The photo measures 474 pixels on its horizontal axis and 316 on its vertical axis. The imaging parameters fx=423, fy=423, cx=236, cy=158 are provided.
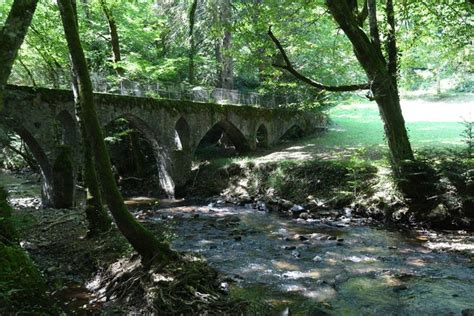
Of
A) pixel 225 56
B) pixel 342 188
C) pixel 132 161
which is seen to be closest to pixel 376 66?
pixel 342 188

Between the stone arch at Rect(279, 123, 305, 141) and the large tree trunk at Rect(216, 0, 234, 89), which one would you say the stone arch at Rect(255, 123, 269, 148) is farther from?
the large tree trunk at Rect(216, 0, 234, 89)

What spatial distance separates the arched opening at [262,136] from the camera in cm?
2258

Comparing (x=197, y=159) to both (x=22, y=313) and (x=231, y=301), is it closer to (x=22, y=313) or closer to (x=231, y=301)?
(x=231, y=301)

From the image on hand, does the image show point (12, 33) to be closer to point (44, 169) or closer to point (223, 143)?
point (44, 169)

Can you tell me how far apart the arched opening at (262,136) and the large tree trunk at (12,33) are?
18445 millimetres

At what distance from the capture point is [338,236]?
10000 millimetres

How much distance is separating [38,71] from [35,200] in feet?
15.6

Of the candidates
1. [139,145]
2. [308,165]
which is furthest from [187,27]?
[308,165]

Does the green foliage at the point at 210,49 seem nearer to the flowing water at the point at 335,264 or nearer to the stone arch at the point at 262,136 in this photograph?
the stone arch at the point at 262,136

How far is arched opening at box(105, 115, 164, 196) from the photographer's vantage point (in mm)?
19422

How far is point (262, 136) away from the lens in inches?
904

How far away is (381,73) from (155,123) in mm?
10055

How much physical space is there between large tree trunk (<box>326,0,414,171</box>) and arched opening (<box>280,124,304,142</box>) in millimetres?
13311

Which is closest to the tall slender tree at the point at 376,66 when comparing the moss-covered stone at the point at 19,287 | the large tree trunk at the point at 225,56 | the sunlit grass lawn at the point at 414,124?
the sunlit grass lawn at the point at 414,124
